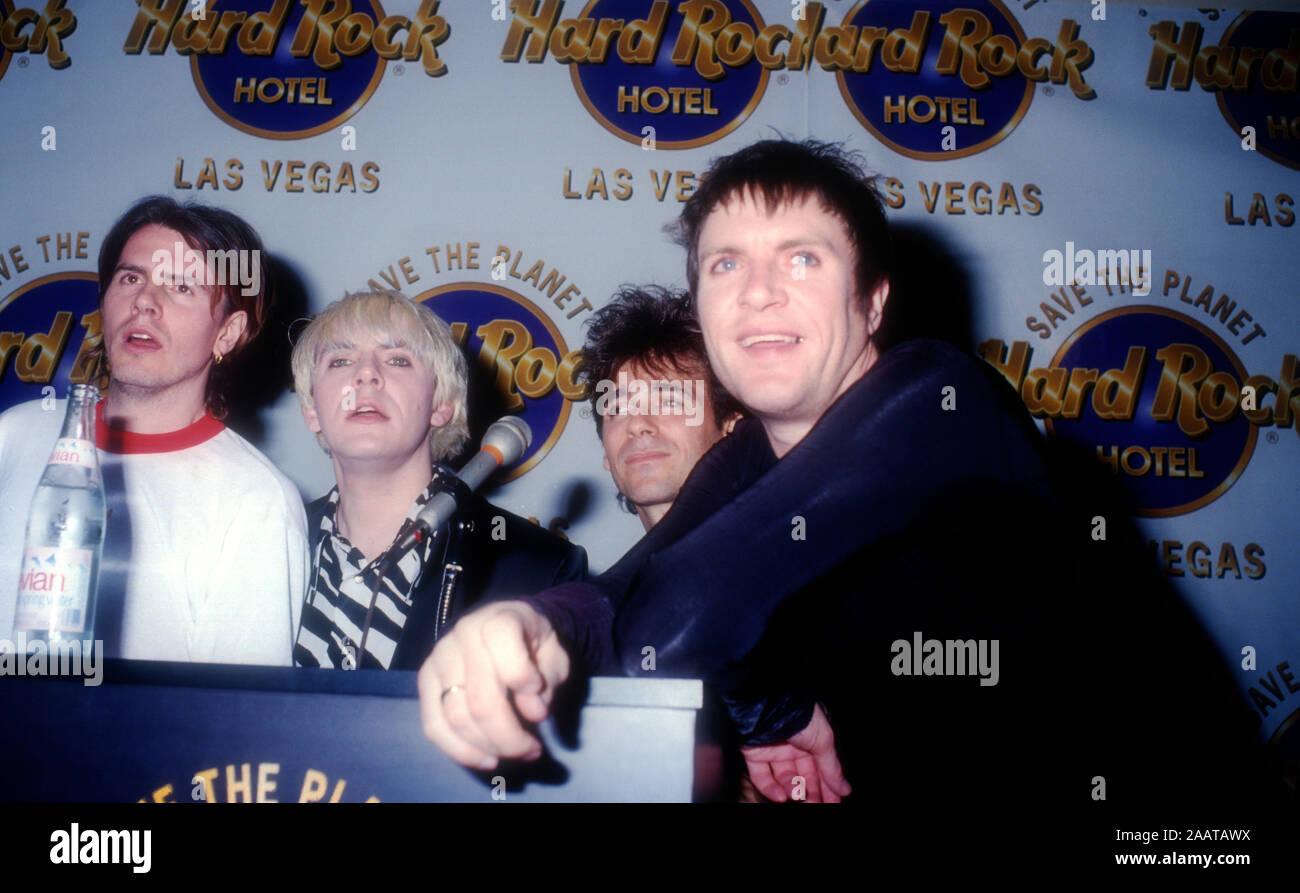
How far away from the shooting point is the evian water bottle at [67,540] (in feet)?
4.10

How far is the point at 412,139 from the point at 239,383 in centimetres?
99

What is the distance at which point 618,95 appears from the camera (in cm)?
271

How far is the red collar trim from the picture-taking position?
6.69 ft

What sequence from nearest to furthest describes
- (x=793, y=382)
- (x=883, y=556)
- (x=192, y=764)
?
1. (x=192, y=764)
2. (x=883, y=556)
3. (x=793, y=382)

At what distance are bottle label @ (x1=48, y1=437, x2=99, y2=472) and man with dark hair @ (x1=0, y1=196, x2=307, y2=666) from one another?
1.45 ft

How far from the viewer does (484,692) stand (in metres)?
0.74

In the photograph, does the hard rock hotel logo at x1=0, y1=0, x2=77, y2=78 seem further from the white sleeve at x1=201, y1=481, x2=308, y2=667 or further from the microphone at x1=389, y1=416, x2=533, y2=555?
the microphone at x1=389, y1=416, x2=533, y2=555

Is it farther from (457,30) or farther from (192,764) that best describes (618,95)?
(192,764)

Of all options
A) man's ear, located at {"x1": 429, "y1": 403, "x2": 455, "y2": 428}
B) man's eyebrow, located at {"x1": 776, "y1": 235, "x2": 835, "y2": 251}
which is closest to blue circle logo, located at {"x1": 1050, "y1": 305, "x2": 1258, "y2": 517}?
man's eyebrow, located at {"x1": 776, "y1": 235, "x2": 835, "y2": 251}

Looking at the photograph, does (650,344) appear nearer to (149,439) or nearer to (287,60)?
(149,439)

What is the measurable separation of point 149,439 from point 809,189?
176cm
